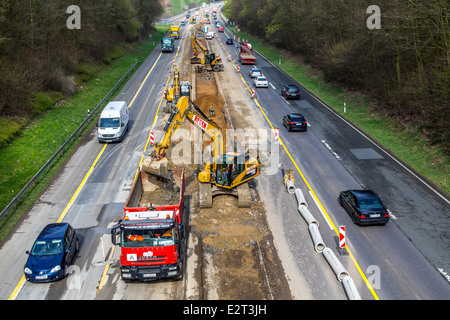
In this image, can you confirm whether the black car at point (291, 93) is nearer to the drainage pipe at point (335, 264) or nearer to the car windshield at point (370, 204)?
the car windshield at point (370, 204)

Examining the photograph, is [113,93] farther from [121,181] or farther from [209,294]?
[209,294]

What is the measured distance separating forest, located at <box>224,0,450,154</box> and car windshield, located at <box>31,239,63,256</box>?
87.8 feet

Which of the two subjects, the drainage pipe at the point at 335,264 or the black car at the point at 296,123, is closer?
the drainage pipe at the point at 335,264

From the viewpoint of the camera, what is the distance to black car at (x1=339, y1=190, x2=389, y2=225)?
1958 centimetres

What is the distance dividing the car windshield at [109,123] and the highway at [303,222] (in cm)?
168

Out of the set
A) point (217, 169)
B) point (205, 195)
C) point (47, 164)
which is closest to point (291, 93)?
point (217, 169)

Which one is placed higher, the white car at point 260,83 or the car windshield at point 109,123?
the white car at point 260,83

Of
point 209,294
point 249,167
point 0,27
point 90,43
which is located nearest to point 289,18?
point 90,43

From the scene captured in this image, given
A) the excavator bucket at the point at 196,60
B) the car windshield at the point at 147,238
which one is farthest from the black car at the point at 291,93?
the car windshield at the point at 147,238

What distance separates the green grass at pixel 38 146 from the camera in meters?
22.9

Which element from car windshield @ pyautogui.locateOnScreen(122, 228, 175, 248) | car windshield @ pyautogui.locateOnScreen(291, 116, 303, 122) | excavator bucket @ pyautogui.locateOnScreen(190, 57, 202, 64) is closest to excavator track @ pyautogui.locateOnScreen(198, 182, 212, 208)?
car windshield @ pyautogui.locateOnScreen(122, 228, 175, 248)

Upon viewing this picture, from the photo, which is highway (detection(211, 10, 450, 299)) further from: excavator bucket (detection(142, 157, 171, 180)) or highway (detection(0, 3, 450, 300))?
excavator bucket (detection(142, 157, 171, 180))

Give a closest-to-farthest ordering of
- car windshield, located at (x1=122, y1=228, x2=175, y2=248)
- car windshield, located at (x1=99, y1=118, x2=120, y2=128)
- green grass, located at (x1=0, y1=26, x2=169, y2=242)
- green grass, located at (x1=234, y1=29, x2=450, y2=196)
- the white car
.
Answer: car windshield, located at (x1=122, y1=228, x2=175, y2=248), green grass, located at (x1=0, y1=26, x2=169, y2=242), green grass, located at (x1=234, y1=29, x2=450, y2=196), car windshield, located at (x1=99, y1=118, x2=120, y2=128), the white car

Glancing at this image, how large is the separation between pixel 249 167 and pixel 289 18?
50.5 metres
